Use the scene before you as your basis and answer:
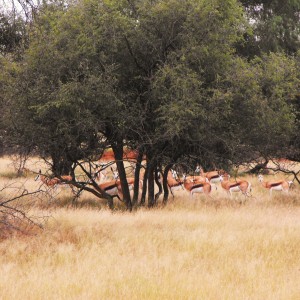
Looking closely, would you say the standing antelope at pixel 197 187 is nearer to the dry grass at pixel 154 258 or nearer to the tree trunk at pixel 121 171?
the tree trunk at pixel 121 171

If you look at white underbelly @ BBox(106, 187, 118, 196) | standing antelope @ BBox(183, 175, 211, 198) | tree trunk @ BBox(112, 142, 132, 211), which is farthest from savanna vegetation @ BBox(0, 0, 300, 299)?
standing antelope @ BBox(183, 175, 211, 198)

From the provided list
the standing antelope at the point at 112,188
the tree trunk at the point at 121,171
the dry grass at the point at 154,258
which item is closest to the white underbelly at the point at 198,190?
the standing antelope at the point at 112,188

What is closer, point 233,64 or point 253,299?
point 253,299

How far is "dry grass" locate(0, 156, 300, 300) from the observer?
21.3ft

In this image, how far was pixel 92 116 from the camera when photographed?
12.8 m

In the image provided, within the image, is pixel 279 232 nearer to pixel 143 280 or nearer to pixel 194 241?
pixel 194 241

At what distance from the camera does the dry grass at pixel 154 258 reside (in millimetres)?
6500

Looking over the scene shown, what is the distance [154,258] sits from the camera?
26.9ft

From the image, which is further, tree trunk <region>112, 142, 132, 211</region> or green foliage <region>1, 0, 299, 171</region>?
tree trunk <region>112, 142, 132, 211</region>

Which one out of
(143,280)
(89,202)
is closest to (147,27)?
(89,202)

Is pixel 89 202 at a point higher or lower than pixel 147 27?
lower

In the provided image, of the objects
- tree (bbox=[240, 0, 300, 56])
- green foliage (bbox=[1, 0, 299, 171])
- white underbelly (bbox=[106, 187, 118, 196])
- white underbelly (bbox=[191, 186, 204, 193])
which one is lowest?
white underbelly (bbox=[191, 186, 204, 193])

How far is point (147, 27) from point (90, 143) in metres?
3.43

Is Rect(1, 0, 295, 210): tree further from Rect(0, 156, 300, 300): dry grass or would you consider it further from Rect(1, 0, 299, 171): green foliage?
Rect(0, 156, 300, 300): dry grass
